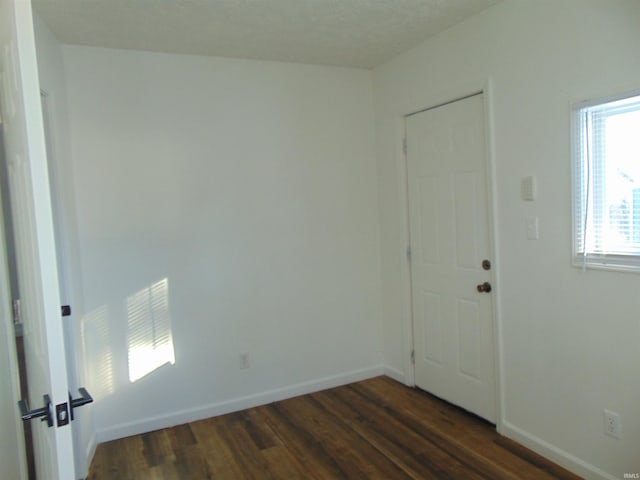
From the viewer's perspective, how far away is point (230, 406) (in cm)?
337

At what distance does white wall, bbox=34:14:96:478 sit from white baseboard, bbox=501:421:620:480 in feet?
8.34

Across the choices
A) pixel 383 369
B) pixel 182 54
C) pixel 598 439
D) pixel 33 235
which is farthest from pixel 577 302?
pixel 182 54

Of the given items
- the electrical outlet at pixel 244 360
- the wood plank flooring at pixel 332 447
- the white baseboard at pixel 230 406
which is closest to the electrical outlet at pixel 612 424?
the wood plank flooring at pixel 332 447

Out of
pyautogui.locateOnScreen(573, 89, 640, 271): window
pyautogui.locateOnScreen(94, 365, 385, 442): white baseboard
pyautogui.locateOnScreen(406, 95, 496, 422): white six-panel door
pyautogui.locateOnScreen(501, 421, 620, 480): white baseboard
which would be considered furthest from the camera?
pyautogui.locateOnScreen(94, 365, 385, 442): white baseboard

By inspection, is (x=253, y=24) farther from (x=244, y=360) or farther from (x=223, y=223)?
(x=244, y=360)

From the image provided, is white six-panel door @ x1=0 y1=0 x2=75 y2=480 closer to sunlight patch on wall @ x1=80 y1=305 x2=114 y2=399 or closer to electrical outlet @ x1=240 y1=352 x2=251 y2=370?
sunlight patch on wall @ x1=80 y1=305 x2=114 y2=399

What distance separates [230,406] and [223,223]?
1.37 meters

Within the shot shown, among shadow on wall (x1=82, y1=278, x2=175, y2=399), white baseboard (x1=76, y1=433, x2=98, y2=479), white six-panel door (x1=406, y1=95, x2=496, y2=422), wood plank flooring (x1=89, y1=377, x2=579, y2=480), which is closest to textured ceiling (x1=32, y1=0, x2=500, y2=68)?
white six-panel door (x1=406, y1=95, x2=496, y2=422)

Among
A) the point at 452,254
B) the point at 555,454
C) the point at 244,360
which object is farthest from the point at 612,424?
the point at 244,360

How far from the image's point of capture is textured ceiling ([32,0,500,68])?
2463mm

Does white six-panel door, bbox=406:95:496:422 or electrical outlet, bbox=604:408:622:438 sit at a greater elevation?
white six-panel door, bbox=406:95:496:422

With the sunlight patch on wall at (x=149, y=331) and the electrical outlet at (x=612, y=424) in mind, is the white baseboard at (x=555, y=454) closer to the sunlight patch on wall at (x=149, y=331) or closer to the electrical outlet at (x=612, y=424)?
the electrical outlet at (x=612, y=424)

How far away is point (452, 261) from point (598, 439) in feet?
4.41

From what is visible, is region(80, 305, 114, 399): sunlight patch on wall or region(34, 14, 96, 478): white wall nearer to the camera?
region(34, 14, 96, 478): white wall
